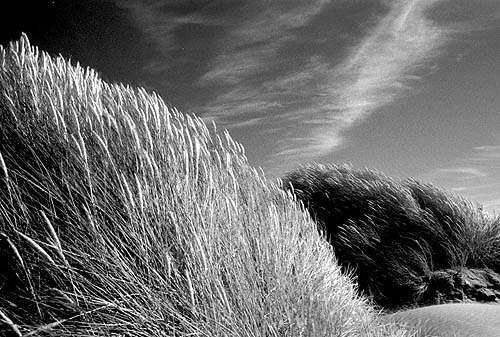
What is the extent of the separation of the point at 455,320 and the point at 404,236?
205 centimetres

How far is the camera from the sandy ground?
110 inches

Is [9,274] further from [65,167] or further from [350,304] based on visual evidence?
[350,304]

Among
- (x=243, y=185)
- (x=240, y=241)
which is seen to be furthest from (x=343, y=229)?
(x=240, y=241)

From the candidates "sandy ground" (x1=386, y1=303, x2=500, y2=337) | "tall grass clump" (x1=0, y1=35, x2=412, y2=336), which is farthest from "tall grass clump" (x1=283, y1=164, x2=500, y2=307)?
"tall grass clump" (x1=0, y1=35, x2=412, y2=336)

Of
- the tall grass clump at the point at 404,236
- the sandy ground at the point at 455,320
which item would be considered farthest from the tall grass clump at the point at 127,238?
the tall grass clump at the point at 404,236

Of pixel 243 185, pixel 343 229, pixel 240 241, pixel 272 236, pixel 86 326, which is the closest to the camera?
pixel 86 326

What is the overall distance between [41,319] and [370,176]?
204 inches

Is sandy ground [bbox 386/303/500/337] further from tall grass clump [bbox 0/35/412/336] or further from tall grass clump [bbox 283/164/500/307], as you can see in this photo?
tall grass clump [bbox 283/164/500/307]

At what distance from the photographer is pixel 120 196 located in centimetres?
185

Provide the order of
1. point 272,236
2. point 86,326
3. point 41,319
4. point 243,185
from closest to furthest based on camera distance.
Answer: point 86,326, point 41,319, point 272,236, point 243,185

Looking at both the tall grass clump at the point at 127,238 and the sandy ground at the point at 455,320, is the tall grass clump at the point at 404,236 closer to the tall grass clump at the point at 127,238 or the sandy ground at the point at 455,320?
the sandy ground at the point at 455,320

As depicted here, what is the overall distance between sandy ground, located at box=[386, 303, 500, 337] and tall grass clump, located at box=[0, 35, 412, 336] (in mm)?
690

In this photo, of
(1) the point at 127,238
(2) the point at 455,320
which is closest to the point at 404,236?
(2) the point at 455,320

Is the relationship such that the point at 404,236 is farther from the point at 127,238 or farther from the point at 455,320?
the point at 127,238
